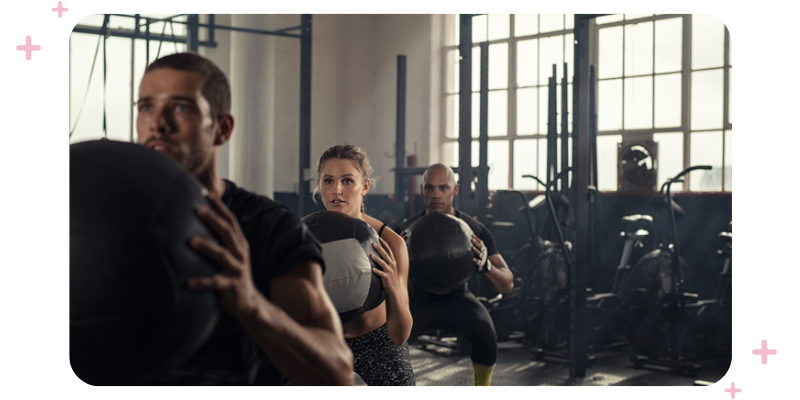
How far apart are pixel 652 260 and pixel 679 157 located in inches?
82.5

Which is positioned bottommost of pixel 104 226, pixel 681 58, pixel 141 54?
pixel 104 226

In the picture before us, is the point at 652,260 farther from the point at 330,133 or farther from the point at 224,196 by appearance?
the point at 330,133

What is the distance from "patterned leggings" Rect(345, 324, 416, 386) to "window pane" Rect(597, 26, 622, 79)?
18.7 feet

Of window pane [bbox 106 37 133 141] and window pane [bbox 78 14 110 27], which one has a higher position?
window pane [bbox 78 14 110 27]

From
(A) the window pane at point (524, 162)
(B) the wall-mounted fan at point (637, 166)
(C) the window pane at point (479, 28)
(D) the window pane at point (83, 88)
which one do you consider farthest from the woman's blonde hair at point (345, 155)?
(A) the window pane at point (524, 162)

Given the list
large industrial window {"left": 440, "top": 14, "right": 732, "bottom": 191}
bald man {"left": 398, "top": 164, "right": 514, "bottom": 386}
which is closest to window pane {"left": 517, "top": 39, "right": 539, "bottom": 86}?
large industrial window {"left": 440, "top": 14, "right": 732, "bottom": 191}

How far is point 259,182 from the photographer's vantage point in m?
4.49

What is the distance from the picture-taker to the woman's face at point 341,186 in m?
3.06

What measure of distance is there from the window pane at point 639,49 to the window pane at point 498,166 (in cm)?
147

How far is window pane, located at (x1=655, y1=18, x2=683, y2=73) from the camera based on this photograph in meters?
7.15

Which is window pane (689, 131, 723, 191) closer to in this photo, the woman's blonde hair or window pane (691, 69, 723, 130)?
window pane (691, 69, 723, 130)

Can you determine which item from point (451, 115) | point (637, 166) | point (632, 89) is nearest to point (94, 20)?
point (637, 166)

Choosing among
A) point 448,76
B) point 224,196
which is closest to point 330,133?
point 448,76
